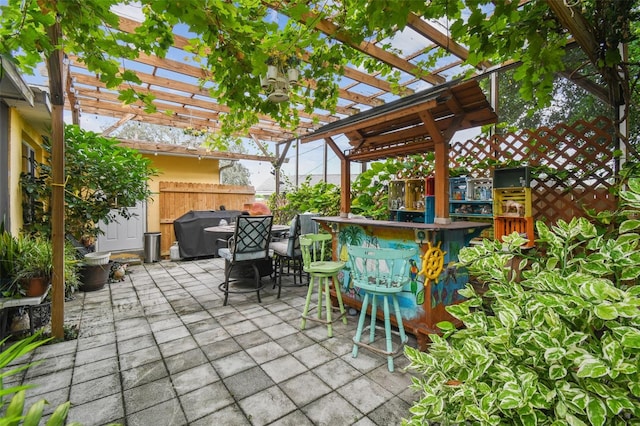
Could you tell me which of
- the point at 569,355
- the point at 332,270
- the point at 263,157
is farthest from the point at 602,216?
the point at 263,157

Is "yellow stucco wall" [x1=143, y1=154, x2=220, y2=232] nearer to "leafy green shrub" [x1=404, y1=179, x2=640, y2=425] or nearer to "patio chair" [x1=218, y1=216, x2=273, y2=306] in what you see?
"patio chair" [x1=218, y1=216, x2=273, y2=306]

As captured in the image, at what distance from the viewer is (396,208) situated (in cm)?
446

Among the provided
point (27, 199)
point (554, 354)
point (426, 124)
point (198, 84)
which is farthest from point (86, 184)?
point (554, 354)

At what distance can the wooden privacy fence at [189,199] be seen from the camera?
21.5 ft

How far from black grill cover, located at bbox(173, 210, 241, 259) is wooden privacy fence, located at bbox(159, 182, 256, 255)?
2.12ft

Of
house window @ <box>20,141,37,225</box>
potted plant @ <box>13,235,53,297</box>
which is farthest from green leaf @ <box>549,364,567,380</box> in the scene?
house window @ <box>20,141,37,225</box>

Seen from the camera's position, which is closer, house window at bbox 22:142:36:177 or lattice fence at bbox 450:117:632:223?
lattice fence at bbox 450:117:632:223

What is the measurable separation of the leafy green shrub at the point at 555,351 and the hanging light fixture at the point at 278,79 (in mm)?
2137

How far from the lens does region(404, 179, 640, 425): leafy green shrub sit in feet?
2.89

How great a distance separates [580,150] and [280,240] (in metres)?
4.31

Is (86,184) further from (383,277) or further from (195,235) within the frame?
(383,277)

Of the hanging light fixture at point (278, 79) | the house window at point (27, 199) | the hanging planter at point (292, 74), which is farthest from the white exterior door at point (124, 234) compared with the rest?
the hanging planter at point (292, 74)

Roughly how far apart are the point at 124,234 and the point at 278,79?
18.2 feet

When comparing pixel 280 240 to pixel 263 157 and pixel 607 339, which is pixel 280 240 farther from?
pixel 607 339
